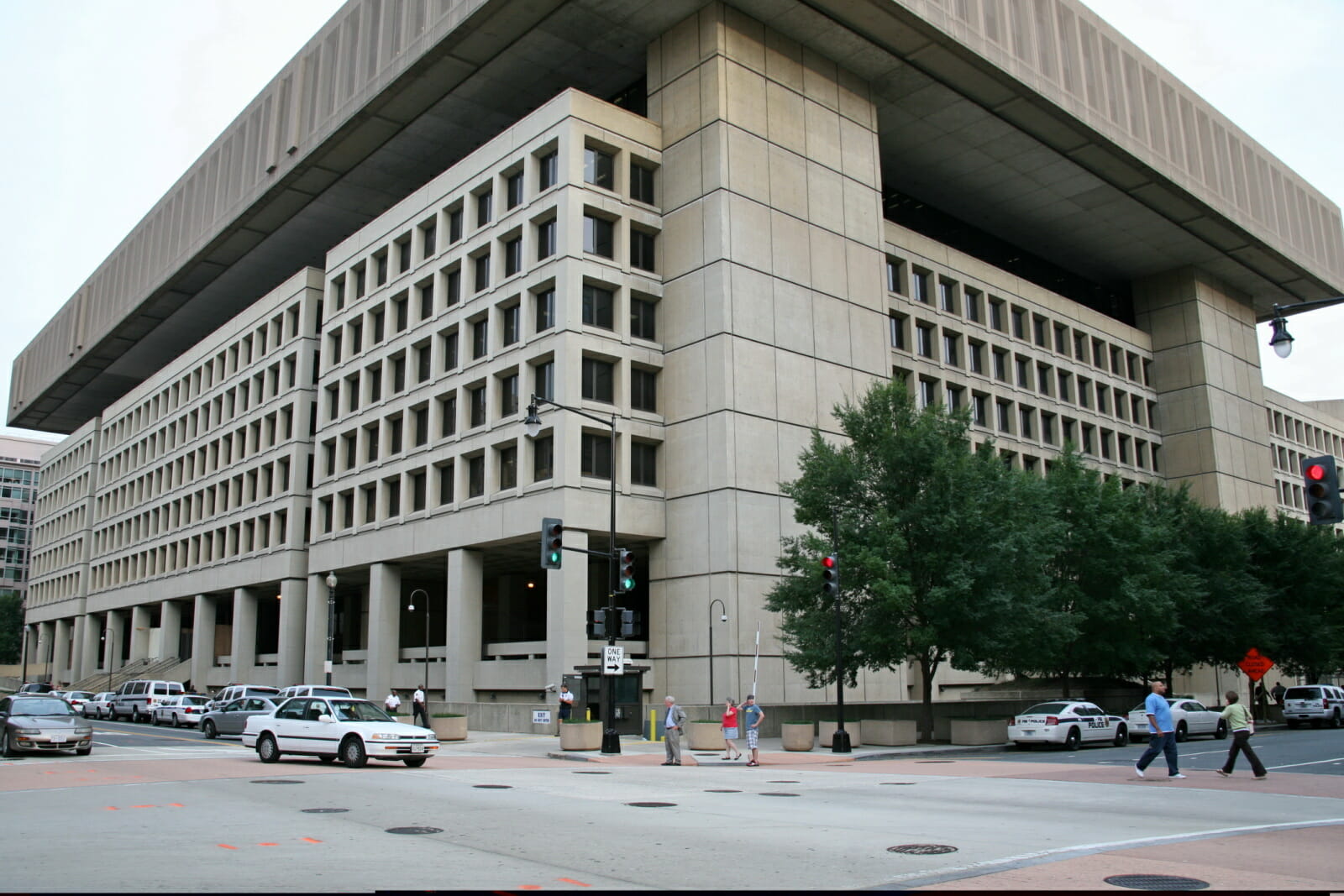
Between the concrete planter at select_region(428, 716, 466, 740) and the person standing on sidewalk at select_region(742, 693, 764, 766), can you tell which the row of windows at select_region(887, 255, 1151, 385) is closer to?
the concrete planter at select_region(428, 716, 466, 740)

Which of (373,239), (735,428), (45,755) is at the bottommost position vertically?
(45,755)

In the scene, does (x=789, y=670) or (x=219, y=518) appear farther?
(x=219, y=518)

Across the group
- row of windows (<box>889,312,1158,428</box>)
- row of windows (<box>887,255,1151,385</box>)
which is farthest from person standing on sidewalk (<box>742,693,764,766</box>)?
row of windows (<box>887,255,1151,385</box>)

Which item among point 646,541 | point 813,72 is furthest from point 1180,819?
point 813,72

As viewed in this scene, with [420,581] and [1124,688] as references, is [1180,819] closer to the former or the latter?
[1124,688]

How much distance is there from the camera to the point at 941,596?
107ft

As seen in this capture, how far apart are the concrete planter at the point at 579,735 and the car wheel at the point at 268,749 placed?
8.62 metres

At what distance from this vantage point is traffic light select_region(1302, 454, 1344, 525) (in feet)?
49.0

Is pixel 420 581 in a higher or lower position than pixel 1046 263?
lower

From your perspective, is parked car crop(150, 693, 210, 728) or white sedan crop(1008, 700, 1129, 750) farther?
parked car crop(150, 693, 210, 728)

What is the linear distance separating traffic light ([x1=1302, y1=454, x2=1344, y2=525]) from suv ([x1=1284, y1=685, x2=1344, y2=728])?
123 feet

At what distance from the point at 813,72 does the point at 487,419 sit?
2195 cm

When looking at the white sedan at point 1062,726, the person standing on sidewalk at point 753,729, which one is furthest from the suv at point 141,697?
the white sedan at point 1062,726

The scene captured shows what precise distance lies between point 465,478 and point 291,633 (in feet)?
66.1
